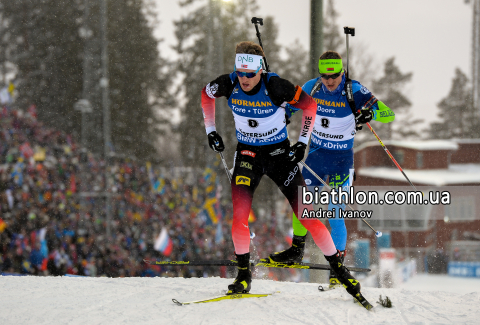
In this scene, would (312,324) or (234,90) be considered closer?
(312,324)

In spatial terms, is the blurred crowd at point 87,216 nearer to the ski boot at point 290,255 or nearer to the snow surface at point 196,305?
the snow surface at point 196,305

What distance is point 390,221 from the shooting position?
67.8 feet

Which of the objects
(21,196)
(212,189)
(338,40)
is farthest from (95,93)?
(338,40)

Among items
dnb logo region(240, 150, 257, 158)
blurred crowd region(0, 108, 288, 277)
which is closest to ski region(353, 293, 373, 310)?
dnb logo region(240, 150, 257, 158)

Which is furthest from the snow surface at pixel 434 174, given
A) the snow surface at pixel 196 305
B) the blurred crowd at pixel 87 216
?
the snow surface at pixel 196 305

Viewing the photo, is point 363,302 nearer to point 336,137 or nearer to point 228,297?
point 228,297

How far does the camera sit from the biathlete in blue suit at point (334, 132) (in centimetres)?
464

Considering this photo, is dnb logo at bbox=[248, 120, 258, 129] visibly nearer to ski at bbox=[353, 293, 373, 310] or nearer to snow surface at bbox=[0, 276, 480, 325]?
snow surface at bbox=[0, 276, 480, 325]

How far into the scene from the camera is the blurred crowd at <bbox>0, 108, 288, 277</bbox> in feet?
31.2

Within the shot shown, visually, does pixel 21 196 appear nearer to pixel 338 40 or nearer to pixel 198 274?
pixel 198 274

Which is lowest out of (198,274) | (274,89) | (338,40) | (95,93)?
(198,274)

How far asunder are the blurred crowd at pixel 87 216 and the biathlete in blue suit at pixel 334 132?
19.9 ft

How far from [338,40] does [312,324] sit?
84.7 feet

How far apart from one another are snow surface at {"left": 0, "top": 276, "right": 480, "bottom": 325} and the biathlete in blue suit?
65cm
